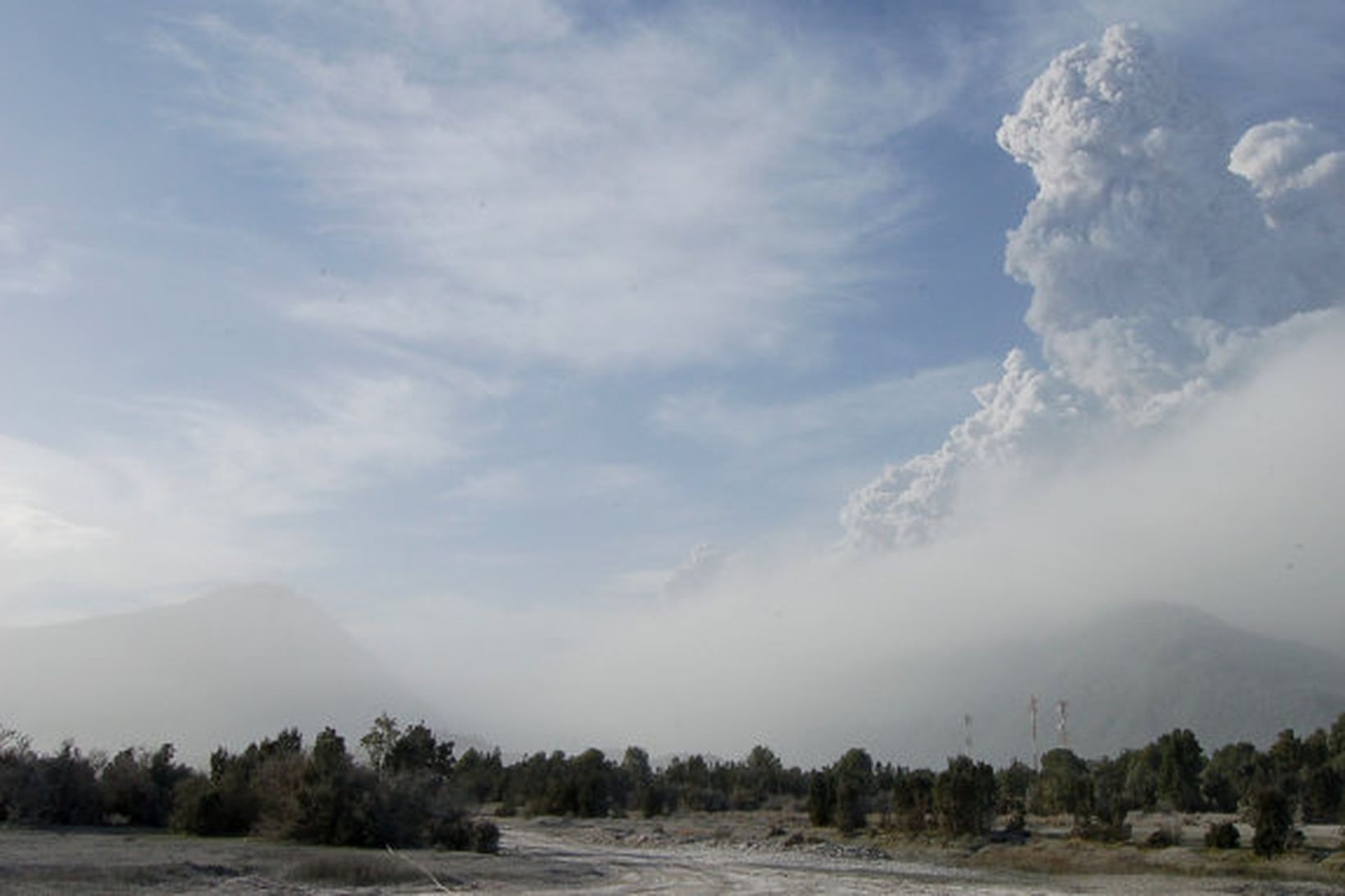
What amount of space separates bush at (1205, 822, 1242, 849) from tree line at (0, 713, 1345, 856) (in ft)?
0.34

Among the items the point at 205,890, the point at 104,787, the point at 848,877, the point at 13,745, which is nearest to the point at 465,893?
the point at 205,890

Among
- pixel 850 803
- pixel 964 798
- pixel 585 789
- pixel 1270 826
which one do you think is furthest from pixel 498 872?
pixel 585 789

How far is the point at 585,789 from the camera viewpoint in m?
95.1

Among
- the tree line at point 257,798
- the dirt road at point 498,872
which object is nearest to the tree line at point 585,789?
the tree line at point 257,798

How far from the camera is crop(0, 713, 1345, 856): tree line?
51.2 m

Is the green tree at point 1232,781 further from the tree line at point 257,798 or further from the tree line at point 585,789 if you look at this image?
the tree line at point 257,798

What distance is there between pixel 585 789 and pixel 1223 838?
4952 centimetres

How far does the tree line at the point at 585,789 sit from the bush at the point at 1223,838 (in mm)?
105

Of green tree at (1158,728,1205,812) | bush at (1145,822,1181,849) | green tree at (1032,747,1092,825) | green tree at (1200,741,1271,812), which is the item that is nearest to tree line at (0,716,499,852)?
bush at (1145,822,1181,849)

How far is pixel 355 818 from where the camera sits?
48469 millimetres

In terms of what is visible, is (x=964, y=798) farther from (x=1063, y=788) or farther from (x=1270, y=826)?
(x=1063, y=788)

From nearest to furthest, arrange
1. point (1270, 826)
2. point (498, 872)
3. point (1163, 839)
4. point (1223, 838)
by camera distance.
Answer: point (498, 872), point (1270, 826), point (1223, 838), point (1163, 839)

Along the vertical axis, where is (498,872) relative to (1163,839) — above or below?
below

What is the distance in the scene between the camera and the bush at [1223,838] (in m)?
58.0
